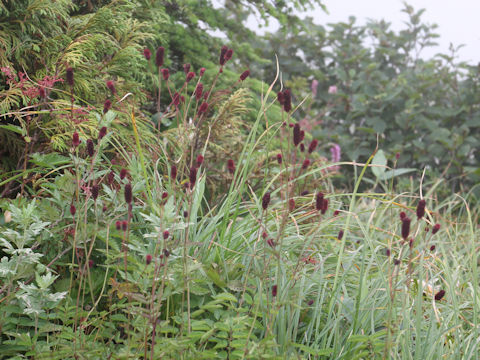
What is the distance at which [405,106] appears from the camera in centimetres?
661

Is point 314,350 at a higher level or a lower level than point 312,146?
lower

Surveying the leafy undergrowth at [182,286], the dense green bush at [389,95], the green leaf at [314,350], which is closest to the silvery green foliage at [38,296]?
the leafy undergrowth at [182,286]

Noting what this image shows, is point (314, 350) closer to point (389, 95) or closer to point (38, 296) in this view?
point (38, 296)

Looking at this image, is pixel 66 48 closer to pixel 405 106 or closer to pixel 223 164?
pixel 223 164

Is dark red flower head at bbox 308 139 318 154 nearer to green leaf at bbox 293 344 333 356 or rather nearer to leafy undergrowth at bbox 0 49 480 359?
leafy undergrowth at bbox 0 49 480 359

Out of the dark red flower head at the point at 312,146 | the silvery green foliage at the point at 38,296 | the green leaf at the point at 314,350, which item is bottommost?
the silvery green foliage at the point at 38,296

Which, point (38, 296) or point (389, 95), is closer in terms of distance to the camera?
point (38, 296)

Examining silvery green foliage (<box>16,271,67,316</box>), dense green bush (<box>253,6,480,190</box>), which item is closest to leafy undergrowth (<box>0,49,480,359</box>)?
silvery green foliage (<box>16,271,67,316</box>)

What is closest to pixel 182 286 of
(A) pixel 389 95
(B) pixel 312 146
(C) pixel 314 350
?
(C) pixel 314 350

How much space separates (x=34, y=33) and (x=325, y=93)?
5.50 metres

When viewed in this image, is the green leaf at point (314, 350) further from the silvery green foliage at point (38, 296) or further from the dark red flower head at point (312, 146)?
the silvery green foliage at point (38, 296)

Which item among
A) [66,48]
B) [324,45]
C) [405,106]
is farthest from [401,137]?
[66,48]

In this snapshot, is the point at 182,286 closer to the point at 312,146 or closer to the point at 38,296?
the point at 38,296

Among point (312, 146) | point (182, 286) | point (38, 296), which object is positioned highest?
point (312, 146)
